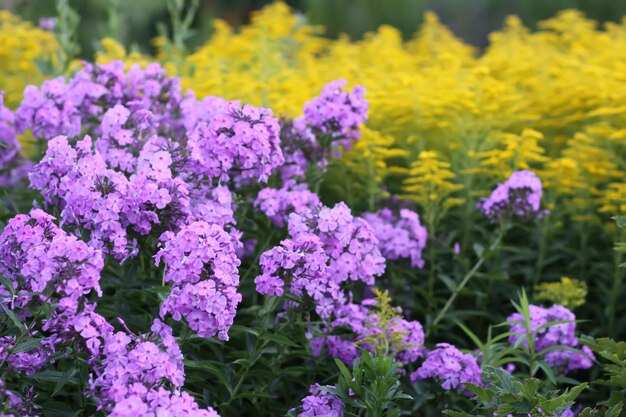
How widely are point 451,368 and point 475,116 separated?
184 centimetres

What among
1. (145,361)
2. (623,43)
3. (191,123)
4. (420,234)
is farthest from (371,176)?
(623,43)

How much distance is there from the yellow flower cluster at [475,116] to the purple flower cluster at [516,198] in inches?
11.3

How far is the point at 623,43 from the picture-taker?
5.51m

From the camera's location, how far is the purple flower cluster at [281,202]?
9.66 ft

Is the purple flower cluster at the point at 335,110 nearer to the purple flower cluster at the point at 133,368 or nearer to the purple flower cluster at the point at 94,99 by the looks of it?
the purple flower cluster at the point at 94,99

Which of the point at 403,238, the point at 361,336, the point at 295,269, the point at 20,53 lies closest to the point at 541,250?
the point at 403,238

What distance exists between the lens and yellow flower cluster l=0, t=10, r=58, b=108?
17.6 ft

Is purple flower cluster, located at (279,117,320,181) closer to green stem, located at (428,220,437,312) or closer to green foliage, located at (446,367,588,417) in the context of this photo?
green stem, located at (428,220,437,312)

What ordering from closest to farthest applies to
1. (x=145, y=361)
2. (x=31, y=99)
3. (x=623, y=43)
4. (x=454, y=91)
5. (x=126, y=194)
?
(x=145, y=361) → (x=126, y=194) → (x=31, y=99) → (x=454, y=91) → (x=623, y=43)

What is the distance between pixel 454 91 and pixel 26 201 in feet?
7.11

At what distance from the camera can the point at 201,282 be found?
2.12 meters

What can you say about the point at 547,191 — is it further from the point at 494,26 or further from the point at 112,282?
the point at 494,26

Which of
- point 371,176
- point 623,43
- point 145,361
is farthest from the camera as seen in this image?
point 623,43

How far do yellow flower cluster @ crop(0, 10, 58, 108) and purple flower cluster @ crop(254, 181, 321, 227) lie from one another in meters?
2.79
